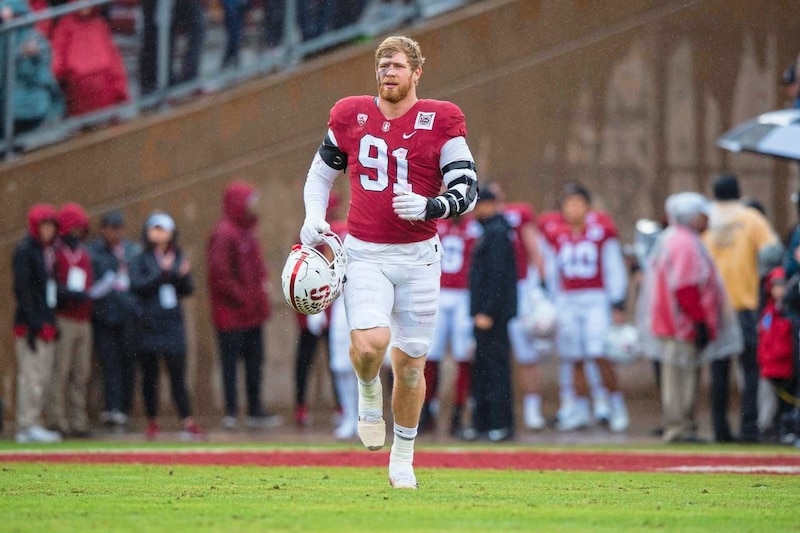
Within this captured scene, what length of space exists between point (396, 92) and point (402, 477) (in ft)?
6.80

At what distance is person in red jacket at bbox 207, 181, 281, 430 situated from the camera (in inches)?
599

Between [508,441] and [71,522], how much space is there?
7.98 m

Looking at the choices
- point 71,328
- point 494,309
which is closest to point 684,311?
point 494,309

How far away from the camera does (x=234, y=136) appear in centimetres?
1702

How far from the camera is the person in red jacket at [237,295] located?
15.2m

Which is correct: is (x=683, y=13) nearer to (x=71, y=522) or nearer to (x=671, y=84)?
(x=671, y=84)

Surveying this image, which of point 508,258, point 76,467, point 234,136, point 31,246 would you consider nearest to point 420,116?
point 76,467

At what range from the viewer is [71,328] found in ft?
48.8

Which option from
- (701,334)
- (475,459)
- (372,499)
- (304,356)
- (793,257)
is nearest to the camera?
(372,499)

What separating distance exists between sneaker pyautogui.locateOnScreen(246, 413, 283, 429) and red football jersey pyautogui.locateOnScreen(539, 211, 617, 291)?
3.41 m

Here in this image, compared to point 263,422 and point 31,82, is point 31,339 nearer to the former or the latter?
point 263,422

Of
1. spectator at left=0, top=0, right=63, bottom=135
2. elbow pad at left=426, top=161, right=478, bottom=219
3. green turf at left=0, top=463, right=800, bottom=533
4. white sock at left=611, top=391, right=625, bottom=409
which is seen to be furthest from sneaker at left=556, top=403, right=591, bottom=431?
elbow pad at left=426, top=161, right=478, bottom=219

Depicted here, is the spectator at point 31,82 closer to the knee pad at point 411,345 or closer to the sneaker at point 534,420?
the sneaker at point 534,420

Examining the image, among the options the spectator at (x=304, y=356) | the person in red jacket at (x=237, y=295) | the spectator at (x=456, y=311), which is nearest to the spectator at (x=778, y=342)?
the spectator at (x=456, y=311)
